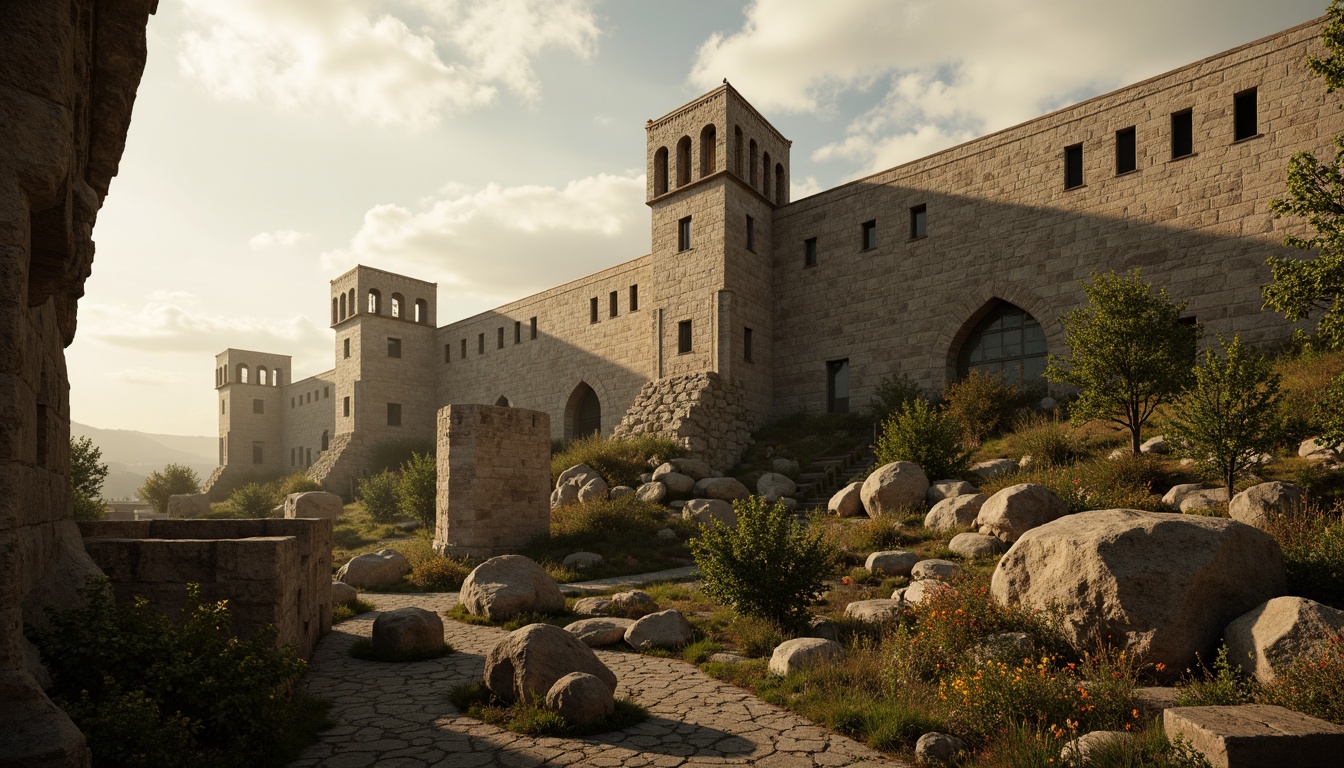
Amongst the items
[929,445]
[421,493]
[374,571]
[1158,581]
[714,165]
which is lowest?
[374,571]

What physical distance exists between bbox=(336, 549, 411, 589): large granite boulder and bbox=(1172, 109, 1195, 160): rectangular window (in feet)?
60.5

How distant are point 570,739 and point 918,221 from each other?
1834 centimetres

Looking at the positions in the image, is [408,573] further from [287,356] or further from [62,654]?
[287,356]

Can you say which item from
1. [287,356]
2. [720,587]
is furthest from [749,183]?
[287,356]

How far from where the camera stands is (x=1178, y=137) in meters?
16.4

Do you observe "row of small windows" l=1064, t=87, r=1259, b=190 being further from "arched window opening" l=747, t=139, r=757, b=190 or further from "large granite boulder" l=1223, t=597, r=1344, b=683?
"large granite boulder" l=1223, t=597, r=1344, b=683

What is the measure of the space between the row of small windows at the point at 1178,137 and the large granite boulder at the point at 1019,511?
1049cm

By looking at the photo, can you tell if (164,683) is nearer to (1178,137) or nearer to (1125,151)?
(1125,151)

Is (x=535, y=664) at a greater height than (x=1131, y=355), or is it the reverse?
(x=1131, y=355)

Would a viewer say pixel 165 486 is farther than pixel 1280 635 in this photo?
Yes

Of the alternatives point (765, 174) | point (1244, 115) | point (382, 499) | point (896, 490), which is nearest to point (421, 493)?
point (382, 499)

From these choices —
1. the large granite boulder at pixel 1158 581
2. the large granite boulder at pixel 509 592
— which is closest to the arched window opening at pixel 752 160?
the large granite boulder at pixel 509 592

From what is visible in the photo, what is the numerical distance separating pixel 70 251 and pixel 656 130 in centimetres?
2058

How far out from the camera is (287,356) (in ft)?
158
